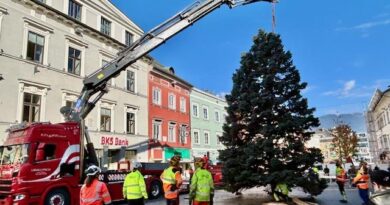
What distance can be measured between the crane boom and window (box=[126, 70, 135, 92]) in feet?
39.6

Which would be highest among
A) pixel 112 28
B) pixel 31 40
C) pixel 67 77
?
pixel 112 28

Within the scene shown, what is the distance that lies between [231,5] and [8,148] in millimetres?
10805

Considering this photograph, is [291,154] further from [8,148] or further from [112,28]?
[112,28]

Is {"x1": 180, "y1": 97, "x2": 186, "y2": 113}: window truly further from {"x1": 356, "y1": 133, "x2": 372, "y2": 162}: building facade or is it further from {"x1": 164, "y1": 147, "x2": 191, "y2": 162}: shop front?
{"x1": 356, "y1": 133, "x2": 372, "y2": 162}: building facade

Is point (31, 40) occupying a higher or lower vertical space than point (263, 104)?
higher

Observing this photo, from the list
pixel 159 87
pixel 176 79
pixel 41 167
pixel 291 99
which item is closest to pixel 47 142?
pixel 41 167

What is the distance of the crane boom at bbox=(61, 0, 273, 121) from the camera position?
15625 millimetres

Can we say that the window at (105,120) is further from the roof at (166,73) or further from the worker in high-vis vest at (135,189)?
the worker in high-vis vest at (135,189)

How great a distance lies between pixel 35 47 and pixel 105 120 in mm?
7444

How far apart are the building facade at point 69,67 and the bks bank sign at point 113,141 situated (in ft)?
0.23

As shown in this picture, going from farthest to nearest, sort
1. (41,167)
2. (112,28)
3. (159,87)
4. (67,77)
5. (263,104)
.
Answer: (159,87), (112,28), (67,77), (263,104), (41,167)

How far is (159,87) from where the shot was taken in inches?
1297

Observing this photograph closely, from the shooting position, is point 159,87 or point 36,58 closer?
point 36,58

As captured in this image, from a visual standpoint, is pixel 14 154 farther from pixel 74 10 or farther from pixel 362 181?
pixel 74 10
